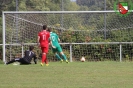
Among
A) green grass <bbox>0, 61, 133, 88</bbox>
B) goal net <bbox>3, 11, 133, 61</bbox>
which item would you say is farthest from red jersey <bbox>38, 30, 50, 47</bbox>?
goal net <bbox>3, 11, 133, 61</bbox>

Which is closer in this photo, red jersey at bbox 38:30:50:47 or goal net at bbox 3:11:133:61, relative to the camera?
red jersey at bbox 38:30:50:47

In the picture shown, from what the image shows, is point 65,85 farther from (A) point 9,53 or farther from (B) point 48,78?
(A) point 9,53

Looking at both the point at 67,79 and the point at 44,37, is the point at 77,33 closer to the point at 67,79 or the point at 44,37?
the point at 44,37

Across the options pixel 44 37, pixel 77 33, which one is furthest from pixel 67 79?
pixel 77 33

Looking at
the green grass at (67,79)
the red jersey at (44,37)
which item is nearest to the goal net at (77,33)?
the red jersey at (44,37)

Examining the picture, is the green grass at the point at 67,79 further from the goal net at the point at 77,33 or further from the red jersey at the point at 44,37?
the goal net at the point at 77,33

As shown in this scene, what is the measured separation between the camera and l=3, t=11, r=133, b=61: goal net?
25.1m

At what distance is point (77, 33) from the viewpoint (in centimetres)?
2605

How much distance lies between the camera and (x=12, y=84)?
12.4m

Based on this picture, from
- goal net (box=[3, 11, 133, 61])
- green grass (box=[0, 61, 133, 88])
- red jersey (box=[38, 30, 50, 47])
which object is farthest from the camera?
goal net (box=[3, 11, 133, 61])

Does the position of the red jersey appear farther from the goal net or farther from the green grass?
the goal net

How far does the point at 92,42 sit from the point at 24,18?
4.07 m

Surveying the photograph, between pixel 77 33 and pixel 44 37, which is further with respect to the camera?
pixel 77 33

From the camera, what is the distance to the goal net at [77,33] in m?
25.1
